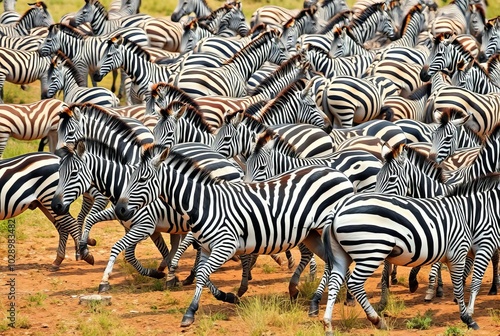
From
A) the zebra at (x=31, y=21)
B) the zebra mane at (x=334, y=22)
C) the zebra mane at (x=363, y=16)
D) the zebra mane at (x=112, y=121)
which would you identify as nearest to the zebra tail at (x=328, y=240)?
the zebra mane at (x=112, y=121)

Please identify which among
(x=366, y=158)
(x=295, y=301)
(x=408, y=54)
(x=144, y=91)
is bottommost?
(x=295, y=301)

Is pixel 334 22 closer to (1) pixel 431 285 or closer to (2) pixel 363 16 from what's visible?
(2) pixel 363 16

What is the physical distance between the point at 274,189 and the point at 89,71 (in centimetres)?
1016

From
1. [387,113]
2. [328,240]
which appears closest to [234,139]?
[328,240]

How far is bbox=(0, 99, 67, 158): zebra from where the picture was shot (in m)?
14.4

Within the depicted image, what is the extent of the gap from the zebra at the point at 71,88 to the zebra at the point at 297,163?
536 cm

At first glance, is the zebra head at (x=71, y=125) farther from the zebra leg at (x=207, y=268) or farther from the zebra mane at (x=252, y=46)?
the zebra mane at (x=252, y=46)

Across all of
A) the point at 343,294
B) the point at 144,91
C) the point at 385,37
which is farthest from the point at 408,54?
the point at 343,294

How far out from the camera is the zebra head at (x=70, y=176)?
10148 mm

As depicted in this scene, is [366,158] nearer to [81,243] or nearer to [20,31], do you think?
[81,243]

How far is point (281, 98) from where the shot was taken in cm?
1309

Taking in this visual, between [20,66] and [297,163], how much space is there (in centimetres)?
863

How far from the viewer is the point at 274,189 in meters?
9.52

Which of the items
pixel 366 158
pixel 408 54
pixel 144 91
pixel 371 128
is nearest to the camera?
pixel 366 158
